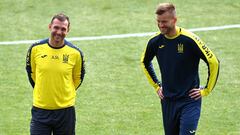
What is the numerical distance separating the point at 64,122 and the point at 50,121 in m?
0.18

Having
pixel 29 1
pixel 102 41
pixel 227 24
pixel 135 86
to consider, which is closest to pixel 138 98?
pixel 135 86

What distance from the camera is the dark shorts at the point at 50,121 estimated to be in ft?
24.0

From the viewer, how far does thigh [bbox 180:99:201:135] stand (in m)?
7.32

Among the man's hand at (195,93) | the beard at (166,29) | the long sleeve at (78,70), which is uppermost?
the beard at (166,29)

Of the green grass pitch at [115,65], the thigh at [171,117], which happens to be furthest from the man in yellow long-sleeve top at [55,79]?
the green grass pitch at [115,65]

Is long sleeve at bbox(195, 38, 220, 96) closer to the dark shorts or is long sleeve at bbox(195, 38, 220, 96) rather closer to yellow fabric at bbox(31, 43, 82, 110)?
yellow fabric at bbox(31, 43, 82, 110)

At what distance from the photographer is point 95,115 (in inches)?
405

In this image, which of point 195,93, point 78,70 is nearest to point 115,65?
point 78,70

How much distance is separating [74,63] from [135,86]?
424 centimetres

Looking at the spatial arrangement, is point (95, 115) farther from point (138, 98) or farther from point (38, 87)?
point (38, 87)

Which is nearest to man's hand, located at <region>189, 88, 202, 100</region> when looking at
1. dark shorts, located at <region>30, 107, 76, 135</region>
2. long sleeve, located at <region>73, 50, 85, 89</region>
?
long sleeve, located at <region>73, 50, 85, 89</region>

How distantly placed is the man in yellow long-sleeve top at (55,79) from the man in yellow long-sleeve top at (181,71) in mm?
1036

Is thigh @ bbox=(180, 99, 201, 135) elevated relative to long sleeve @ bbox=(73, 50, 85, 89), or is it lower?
lower

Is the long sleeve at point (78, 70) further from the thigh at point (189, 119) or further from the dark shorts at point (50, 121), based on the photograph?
the thigh at point (189, 119)
